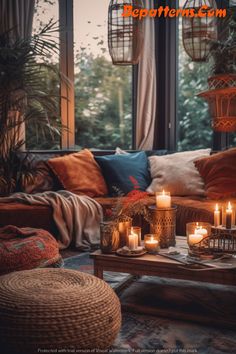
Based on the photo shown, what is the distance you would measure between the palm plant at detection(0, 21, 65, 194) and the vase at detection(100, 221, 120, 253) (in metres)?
1.75

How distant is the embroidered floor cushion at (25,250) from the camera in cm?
237

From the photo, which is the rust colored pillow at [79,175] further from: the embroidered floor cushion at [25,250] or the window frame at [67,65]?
the embroidered floor cushion at [25,250]

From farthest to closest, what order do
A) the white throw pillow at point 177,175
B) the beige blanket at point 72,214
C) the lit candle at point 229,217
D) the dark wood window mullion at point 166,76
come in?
the dark wood window mullion at point 166,76 < the white throw pillow at point 177,175 < the beige blanket at point 72,214 < the lit candle at point 229,217

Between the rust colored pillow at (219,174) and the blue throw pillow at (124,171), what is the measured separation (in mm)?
546

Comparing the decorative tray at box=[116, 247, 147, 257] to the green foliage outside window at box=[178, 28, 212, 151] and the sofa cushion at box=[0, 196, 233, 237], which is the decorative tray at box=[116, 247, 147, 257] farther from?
the green foliage outside window at box=[178, 28, 212, 151]

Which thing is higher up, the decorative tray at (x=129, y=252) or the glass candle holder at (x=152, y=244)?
the glass candle holder at (x=152, y=244)

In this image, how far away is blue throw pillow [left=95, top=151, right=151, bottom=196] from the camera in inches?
157

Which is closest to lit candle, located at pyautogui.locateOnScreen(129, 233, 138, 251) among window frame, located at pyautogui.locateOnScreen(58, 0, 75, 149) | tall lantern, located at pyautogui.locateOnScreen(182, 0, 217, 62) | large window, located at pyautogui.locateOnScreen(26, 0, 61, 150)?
tall lantern, located at pyautogui.locateOnScreen(182, 0, 217, 62)

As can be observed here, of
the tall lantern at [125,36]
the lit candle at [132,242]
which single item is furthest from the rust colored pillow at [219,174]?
the lit candle at [132,242]

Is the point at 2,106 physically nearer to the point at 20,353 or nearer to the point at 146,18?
the point at 146,18

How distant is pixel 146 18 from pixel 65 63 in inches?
40.0

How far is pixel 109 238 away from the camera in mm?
2248

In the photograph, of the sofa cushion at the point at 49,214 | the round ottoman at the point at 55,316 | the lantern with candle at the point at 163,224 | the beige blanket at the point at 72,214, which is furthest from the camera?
the beige blanket at the point at 72,214

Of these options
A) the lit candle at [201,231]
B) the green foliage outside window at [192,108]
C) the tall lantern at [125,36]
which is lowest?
the lit candle at [201,231]
